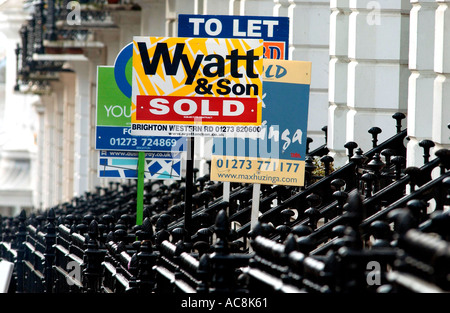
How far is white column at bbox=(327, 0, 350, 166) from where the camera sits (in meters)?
11.3

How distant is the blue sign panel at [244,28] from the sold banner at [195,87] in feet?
3.54

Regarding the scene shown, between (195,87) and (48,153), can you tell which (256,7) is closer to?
(195,87)

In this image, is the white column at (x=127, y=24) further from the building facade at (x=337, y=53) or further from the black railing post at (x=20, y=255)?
the black railing post at (x=20, y=255)

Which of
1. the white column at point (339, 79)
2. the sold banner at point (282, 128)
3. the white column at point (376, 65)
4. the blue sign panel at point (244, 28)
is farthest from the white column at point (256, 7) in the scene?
the sold banner at point (282, 128)

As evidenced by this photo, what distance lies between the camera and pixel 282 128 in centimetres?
838

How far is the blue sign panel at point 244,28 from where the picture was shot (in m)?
9.10

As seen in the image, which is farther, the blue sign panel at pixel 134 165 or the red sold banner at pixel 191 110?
the blue sign panel at pixel 134 165

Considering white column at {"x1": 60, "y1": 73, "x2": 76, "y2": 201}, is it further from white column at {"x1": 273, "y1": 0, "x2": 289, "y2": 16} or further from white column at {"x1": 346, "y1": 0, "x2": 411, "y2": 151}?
white column at {"x1": 346, "y1": 0, "x2": 411, "y2": 151}

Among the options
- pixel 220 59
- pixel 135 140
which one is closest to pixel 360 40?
pixel 135 140

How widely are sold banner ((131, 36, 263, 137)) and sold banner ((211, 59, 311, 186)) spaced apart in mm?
316

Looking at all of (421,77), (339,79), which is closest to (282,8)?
(339,79)

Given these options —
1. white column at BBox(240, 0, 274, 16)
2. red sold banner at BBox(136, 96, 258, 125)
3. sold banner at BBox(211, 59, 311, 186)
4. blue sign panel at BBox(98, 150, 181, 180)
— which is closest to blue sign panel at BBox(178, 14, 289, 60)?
sold banner at BBox(211, 59, 311, 186)

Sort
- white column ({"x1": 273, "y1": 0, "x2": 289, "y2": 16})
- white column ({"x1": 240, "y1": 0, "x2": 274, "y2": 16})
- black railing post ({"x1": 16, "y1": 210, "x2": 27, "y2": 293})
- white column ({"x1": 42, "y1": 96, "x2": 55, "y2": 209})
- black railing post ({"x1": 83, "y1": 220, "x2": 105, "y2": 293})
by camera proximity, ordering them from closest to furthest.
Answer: black railing post ({"x1": 83, "y1": 220, "x2": 105, "y2": 293}) → white column ({"x1": 273, "y1": 0, "x2": 289, "y2": 16}) → black railing post ({"x1": 16, "y1": 210, "x2": 27, "y2": 293}) → white column ({"x1": 240, "y1": 0, "x2": 274, "y2": 16}) → white column ({"x1": 42, "y1": 96, "x2": 55, "y2": 209})
